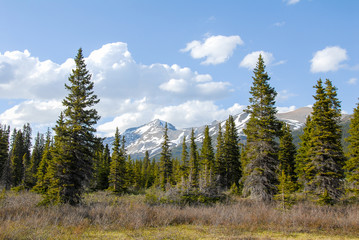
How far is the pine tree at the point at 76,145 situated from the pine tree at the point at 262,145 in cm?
1496

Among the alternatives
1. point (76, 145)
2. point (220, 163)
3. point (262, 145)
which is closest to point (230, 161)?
point (220, 163)

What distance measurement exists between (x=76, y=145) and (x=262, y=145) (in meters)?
16.7

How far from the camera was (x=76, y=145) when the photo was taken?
19594 mm

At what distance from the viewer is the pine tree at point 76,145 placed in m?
18.9

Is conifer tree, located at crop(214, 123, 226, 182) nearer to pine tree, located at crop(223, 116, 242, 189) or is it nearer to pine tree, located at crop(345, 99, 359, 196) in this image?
pine tree, located at crop(223, 116, 242, 189)

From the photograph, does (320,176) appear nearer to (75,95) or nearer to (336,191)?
(336,191)

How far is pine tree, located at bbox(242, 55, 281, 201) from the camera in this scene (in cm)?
2167

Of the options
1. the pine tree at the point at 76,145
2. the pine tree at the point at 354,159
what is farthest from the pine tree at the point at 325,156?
the pine tree at the point at 76,145

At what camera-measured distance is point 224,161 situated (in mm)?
41906

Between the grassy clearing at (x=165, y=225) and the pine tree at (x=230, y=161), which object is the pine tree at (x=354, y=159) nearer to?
the grassy clearing at (x=165, y=225)

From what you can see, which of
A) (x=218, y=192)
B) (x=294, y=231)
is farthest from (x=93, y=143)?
(x=294, y=231)

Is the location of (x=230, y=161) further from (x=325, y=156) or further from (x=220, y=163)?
(x=325, y=156)

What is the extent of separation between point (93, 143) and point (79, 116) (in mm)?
2742

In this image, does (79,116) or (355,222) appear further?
(79,116)
